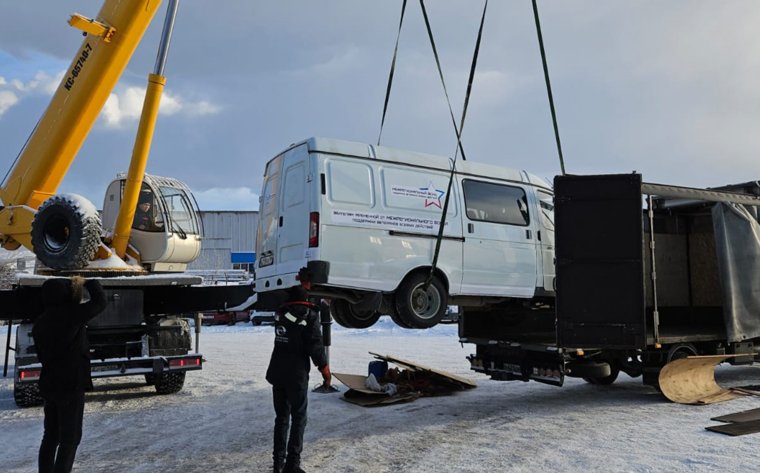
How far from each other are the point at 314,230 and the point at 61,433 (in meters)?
3.44

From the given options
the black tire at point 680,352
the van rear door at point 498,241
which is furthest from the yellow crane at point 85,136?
the black tire at point 680,352

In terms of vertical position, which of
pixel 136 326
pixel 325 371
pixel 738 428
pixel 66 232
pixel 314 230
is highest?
pixel 66 232

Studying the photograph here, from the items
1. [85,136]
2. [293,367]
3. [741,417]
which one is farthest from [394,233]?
[85,136]

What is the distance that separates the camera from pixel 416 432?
6.92m

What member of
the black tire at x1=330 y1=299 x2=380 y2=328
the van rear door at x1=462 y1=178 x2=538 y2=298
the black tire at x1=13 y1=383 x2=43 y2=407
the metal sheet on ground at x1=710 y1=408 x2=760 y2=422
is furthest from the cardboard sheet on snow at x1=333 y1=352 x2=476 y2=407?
the black tire at x1=13 y1=383 x2=43 y2=407

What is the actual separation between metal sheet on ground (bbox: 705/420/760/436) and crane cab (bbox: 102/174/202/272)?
7.83 metres

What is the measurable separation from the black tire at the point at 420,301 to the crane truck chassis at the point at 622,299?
4.02 ft

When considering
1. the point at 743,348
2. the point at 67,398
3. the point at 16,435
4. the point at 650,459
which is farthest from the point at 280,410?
the point at 743,348

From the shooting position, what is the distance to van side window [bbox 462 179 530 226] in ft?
27.9

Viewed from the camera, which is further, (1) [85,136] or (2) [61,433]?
(1) [85,136]

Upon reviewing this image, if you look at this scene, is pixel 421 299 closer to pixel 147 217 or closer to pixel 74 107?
pixel 147 217

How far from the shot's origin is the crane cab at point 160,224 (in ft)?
33.5

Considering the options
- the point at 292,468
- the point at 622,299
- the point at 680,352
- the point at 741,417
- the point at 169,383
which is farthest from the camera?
the point at 169,383

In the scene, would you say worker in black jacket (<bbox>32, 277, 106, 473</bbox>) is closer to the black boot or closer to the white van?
the black boot
